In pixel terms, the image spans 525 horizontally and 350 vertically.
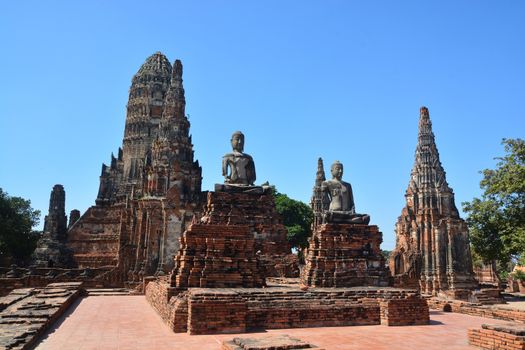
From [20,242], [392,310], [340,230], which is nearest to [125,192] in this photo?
[20,242]

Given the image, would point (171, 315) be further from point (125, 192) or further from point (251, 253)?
point (125, 192)


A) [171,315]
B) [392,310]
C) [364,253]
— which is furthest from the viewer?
[364,253]

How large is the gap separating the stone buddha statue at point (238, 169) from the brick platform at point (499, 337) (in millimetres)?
9398

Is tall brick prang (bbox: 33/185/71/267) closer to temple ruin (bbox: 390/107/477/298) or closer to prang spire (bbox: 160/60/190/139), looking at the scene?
prang spire (bbox: 160/60/190/139)

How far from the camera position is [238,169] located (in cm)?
1603

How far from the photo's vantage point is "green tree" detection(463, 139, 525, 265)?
2473 centimetres

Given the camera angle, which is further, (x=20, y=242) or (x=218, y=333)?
(x=20, y=242)

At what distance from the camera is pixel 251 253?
1252cm

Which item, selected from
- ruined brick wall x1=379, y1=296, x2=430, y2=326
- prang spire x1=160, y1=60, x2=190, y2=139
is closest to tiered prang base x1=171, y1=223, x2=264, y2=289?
ruined brick wall x1=379, y1=296, x2=430, y2=326

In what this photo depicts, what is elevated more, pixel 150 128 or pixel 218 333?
pixel 150 128

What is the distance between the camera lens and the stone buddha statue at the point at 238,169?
16031 millimetres

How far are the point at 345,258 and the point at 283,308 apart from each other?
3.96 meters

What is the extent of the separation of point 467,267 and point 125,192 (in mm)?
37468

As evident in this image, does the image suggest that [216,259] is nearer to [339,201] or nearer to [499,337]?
[339,201]
